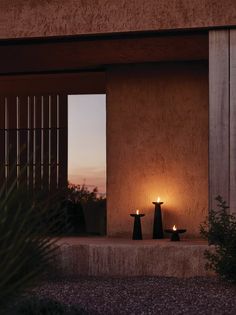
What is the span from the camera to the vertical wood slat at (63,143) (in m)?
13.0

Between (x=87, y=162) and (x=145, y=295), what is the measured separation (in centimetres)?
508

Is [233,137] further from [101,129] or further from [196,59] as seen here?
[101,129]

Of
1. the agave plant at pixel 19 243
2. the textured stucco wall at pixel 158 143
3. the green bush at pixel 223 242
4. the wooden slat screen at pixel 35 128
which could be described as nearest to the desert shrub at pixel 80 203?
the wooden slat screen at pixel 35 128

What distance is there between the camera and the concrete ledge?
841cm

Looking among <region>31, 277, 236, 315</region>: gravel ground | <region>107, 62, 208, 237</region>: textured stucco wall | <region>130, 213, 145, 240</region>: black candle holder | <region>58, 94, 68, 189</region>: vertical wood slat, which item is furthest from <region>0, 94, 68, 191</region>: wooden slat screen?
<region>31, 277, 236, 315</region>: gravel ground

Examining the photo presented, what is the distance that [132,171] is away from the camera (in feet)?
34.5

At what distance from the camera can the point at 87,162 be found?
1202cm

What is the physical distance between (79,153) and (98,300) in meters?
5.69

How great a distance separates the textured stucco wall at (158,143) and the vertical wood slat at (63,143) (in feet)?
7.96

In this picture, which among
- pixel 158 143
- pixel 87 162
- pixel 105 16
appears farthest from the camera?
pixel 87 162

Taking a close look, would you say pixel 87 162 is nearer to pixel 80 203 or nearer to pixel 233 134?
pixel 80 203

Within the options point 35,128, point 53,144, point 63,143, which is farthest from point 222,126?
point 35,128

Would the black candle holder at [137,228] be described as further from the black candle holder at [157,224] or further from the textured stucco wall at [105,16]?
the textured stucco wall at [105,16]

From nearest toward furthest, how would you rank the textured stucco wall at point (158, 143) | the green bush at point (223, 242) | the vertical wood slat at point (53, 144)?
1. the green bush at point (223, 242)
2. the textured stucco wall at point (158, 143)
3. the vertical wood slat at point (53, 144)
